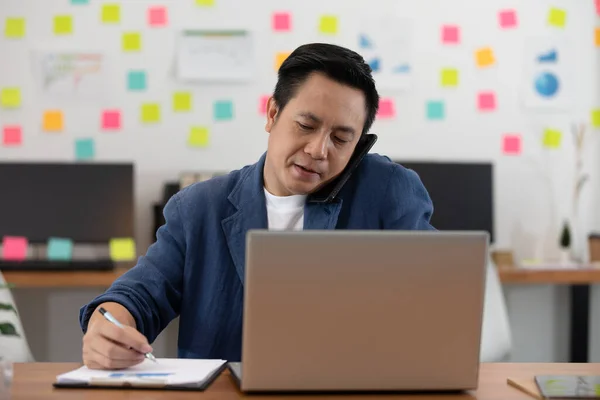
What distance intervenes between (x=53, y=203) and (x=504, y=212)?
2.04m

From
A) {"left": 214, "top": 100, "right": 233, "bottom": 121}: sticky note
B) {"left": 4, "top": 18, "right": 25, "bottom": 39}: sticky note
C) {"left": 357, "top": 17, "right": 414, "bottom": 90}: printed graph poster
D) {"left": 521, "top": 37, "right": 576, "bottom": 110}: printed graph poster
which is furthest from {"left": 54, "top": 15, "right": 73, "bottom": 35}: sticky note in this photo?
{"left": 521, "top": 37, "right": 576, "bottom": 110}: printed graph poster

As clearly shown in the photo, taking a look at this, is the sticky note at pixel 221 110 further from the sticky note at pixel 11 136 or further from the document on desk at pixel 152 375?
the document on desk at pixel 152 375

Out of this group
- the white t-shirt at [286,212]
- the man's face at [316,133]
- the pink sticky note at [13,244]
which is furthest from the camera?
the pink sticky note at [13,244]

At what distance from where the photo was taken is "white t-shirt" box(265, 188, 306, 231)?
167cm

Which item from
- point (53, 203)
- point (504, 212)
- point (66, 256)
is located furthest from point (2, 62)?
point (504, 212)

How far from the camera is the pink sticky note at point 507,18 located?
3.76 m

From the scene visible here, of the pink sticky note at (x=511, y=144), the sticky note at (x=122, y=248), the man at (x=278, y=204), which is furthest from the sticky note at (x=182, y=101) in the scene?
the man at (x=278, y=204)

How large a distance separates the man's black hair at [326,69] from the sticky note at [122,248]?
2022 millimetres

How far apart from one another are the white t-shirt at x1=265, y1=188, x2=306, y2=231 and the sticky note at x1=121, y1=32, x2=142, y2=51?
2174 mm

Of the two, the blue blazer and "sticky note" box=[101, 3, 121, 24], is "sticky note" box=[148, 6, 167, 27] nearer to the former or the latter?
"sticky note" box=[101, 3, 121, 24]

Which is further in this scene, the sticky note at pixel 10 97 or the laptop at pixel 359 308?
the sticky note at pixel 10 97

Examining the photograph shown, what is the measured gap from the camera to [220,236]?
1.64 meters

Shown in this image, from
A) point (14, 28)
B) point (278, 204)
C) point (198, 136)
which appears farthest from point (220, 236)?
point (14, 28)

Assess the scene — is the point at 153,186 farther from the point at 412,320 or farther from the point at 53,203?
the point at 412,320
